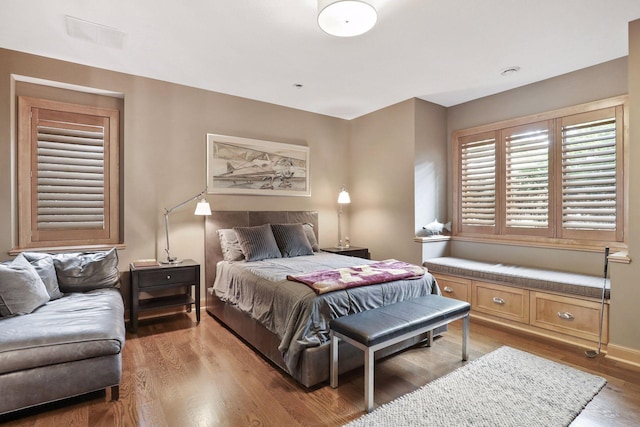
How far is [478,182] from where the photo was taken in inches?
173

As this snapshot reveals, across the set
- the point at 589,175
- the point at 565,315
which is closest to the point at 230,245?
the point at 565,315

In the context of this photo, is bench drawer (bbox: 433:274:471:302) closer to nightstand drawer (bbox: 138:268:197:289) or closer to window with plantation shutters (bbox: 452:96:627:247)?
window with plantation shutters (bbox: 452:96:627:247)

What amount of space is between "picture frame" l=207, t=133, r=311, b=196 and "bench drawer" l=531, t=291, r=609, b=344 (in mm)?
3116

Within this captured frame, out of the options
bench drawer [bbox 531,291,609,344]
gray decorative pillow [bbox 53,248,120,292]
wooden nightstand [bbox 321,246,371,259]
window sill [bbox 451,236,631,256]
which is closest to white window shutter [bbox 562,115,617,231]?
window sill [bbox 451,236,631,256]

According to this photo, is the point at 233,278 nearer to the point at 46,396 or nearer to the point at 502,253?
the point at 46,396

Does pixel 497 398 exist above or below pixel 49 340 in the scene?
below

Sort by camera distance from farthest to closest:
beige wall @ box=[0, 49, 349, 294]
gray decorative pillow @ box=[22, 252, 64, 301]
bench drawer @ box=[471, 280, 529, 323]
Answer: bench drawer @ box=[471, 280, 529, 323] → beige wall @ box=[0, 49, 349, 294] → gray decorative pillow @ box=[22, 252, 64, 301]

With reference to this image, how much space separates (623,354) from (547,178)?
187cm

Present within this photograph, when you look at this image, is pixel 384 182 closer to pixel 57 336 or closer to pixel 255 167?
pixel 255 167

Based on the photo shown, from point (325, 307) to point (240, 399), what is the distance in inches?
31.7

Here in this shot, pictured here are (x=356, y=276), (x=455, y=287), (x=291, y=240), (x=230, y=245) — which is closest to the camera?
(x=356, y=276)

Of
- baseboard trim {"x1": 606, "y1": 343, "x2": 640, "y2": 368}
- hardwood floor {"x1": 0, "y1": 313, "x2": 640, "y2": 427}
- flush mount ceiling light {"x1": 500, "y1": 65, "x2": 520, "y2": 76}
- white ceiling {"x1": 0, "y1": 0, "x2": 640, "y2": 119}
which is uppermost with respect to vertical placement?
flush mount ceiling light {"x1": 500, "y1": 65, "x2": 520, "y2": 76}

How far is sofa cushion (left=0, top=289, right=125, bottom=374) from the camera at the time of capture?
1.88 meters

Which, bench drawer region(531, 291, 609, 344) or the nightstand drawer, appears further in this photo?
the nightstand drawer
